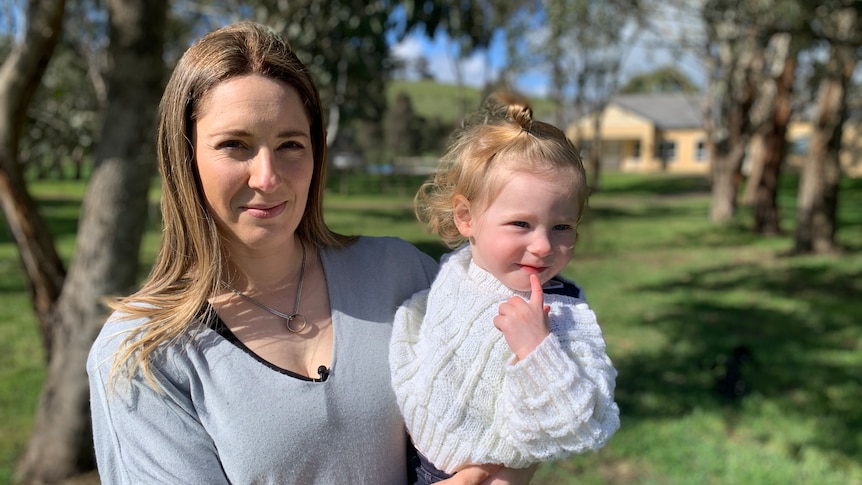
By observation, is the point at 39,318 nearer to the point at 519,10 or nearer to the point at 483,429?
the point at 483,429

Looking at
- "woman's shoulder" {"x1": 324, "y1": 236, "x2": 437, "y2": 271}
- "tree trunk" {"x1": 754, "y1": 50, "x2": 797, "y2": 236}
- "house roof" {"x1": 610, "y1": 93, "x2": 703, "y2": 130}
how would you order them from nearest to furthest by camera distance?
"woman's shoulder" {"x1": 324, "y1": 236, "x2": 437, "y2": 271}
"tree trunk" {"x1": 754, "y1": 50, "x2": 797, "y2": 236}
"house roof" {"x1": 610, "y1": 93, "x2": 703, "y2": 130}

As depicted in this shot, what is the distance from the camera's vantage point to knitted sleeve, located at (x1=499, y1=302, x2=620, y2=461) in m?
1.51

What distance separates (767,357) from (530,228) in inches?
242

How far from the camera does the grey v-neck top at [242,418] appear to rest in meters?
Result: 1.51

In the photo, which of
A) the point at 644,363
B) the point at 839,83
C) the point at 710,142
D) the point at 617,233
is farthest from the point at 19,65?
the point at 710,142

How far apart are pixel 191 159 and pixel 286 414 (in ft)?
2.04

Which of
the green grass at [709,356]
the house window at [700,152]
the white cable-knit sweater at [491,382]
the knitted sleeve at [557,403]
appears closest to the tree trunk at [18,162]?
the green grass at [709,356]

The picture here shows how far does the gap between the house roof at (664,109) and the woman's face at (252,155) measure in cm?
5020

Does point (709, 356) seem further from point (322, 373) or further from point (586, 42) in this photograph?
point (586, 42)

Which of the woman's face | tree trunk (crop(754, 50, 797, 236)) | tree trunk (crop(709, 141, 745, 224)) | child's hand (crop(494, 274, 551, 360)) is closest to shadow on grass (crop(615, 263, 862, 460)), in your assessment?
child's hand (crop(494, 274, 551, 360))

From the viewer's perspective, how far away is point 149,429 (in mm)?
1510

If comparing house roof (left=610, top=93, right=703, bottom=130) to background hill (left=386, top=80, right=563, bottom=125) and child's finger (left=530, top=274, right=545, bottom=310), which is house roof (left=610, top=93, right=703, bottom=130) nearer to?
background hill (left=386, top=80, right=563, bottom=125)

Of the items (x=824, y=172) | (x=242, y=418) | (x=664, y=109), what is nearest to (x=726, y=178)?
(x=824, y=172)

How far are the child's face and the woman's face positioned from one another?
0.49 meters
